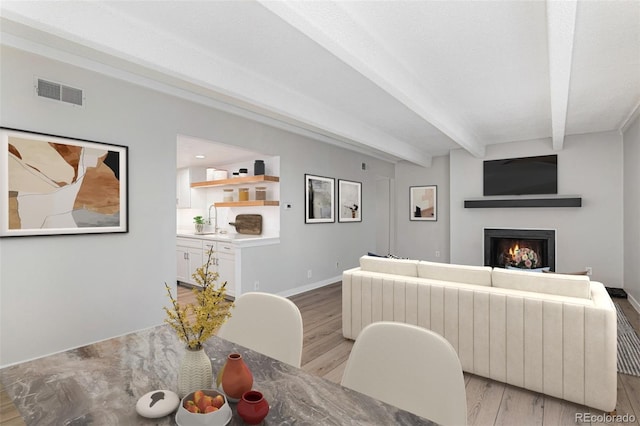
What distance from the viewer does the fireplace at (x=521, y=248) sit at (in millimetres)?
5733

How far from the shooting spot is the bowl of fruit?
0.88 meters

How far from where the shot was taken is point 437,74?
3.11 m

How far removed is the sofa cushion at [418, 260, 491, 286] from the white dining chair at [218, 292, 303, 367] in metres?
1.72

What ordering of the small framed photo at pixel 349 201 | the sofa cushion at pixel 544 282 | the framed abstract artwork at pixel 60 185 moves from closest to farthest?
the sofa cushion at pixel 544 282 → the framed abstract artwork at pixel 60 185 → the small framed photo at pixel 349 201

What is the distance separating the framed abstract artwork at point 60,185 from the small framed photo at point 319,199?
2.73 metres

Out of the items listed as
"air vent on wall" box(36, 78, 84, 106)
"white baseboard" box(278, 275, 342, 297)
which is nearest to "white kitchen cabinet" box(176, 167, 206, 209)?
"white baseboard" box(278, 275, 342, 297)

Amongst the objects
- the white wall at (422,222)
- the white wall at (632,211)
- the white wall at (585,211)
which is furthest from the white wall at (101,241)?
the white wall at (632,211)

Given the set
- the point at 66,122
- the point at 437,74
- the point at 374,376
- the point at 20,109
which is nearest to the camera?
the point at 374,376

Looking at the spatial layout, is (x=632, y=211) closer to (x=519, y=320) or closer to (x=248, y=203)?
(x=519, y=320)

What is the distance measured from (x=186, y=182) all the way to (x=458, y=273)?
5266 mm

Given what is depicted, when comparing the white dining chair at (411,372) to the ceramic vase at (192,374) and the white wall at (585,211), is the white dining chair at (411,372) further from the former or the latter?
the white wall at (585,211)

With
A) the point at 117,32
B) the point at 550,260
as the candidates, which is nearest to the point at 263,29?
the point at 117,32

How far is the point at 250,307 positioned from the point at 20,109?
2381 millimetres

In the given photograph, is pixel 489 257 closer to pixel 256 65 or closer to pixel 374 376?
pixel 256 65
